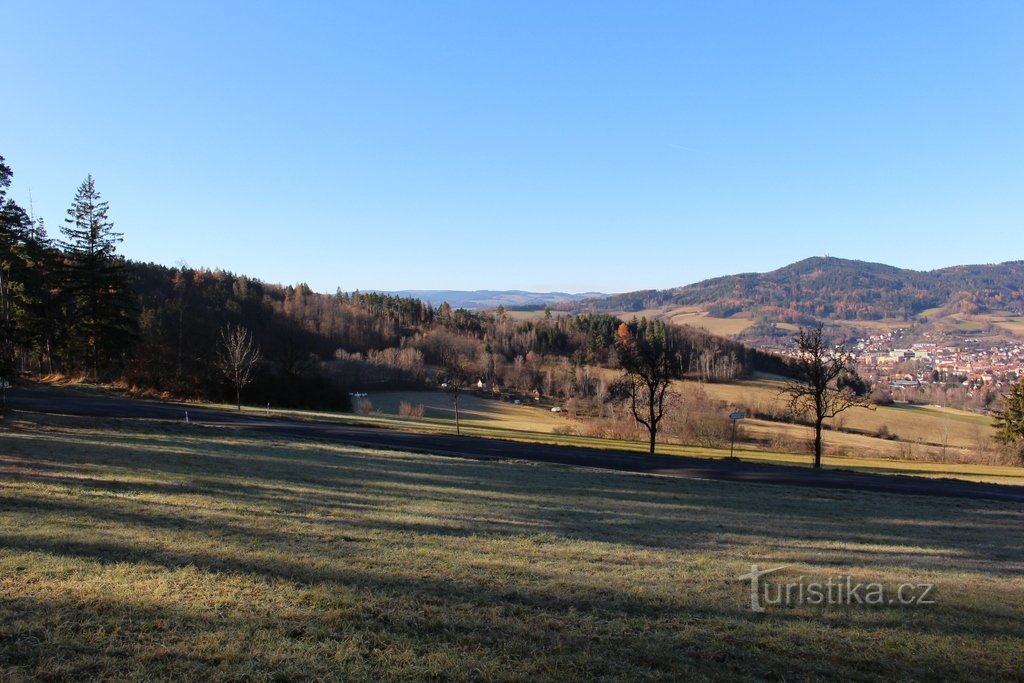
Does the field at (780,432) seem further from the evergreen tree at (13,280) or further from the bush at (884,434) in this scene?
the evergreen tree at (13,280)

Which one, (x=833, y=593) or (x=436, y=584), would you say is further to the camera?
(x=833, y=593)

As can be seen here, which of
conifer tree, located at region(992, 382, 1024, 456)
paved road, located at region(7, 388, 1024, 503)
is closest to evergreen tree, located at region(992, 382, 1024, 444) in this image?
conifer tree, located at region(992, 382, 1024, 456)

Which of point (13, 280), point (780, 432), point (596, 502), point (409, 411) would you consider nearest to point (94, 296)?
point (13, 280)

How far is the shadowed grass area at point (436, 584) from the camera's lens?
5.01 meters

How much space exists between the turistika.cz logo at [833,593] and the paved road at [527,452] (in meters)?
18.1

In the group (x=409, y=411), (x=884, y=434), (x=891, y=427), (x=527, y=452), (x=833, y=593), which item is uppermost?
(x=833, y=593)

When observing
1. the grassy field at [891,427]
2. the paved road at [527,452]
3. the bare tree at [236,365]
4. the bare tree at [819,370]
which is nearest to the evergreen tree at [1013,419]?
the grassy field at [891,427]

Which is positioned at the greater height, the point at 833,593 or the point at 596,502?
the point at 833,593

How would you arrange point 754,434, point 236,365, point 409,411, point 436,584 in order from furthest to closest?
point 409,411 < point 754,434 < point 236,365 < point 436,584

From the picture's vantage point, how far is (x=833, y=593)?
25.7 ft

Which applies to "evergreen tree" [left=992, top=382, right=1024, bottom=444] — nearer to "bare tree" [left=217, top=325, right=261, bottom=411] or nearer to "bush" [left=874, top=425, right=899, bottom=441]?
"bush" [left=874, top=425, right=899, bottom=441]

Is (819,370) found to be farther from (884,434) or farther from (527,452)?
(884,434)

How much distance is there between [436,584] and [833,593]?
508cm

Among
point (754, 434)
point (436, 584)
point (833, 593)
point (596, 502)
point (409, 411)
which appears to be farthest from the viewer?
point (409, 411)
